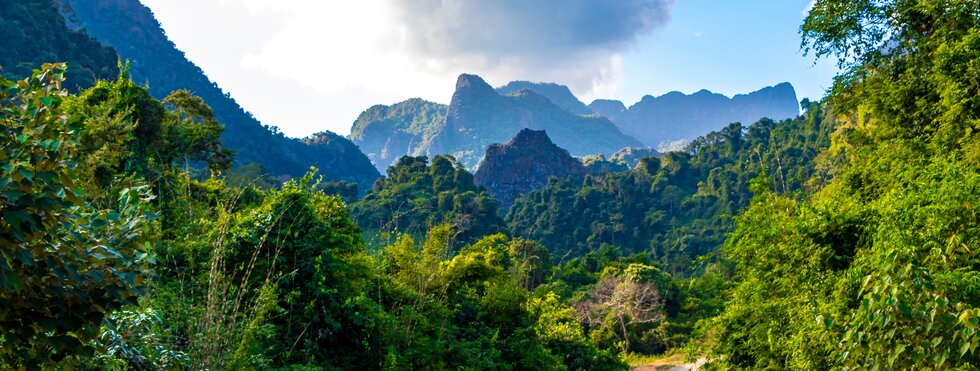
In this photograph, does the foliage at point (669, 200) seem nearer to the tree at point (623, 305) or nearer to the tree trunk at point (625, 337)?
the tree at point (623, 305)

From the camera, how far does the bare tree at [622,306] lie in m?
27.2

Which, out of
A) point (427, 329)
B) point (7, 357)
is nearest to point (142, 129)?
point (427, 329)

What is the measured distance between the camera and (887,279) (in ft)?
9.13

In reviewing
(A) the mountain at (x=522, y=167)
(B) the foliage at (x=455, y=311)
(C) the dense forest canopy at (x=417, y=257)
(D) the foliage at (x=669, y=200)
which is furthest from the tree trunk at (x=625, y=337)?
(A) the mountain at (x=522, y=167)

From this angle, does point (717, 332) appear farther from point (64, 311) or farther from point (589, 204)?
point (589, 204)

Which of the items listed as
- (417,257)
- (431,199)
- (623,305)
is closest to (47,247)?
(417,257)

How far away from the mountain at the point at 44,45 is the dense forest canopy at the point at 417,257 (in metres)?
32.2

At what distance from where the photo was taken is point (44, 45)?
147 ft

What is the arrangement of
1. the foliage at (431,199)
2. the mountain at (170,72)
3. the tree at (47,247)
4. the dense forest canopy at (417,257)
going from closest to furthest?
1. the tree at (47,247)
2. the dense forest canopy at (417,257)
3. the foliage at (431,199)
4. the mountain at (170,72)

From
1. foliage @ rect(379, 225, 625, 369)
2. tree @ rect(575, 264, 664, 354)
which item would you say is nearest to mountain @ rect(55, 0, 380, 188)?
tree @ rect(575, 264, 664, 354)

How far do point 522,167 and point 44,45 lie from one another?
196ft

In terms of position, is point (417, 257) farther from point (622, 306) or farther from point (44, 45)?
point (44, 45)

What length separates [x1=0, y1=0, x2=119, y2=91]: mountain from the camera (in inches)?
1626

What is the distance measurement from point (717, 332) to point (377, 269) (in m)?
5.28
